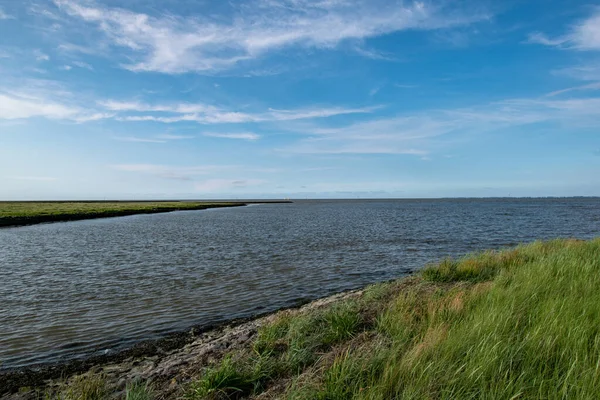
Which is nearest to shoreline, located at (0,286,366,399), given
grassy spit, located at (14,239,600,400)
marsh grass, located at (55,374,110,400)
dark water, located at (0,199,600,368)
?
dark water, located at (0,199,600,368)

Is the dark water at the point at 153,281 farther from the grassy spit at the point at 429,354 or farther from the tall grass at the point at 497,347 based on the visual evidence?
the tall grass at the point at 497,347

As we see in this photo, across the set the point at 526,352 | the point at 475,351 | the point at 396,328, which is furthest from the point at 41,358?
the point at 526,352

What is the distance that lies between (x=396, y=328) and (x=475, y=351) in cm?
208

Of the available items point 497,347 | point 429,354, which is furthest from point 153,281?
point 497,347

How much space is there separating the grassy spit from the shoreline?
103 cm

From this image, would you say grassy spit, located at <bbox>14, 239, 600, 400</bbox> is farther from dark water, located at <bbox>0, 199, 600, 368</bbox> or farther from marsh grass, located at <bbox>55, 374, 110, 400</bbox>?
dark water, located at <bbox>0, 199, 600, 368</bbox>

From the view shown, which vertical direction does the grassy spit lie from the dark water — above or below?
above

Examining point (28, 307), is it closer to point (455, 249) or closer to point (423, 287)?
point (423, 287)

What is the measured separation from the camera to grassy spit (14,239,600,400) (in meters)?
4.61

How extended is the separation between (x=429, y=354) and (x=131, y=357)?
7.19 m

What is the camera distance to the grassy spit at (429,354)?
4.61m

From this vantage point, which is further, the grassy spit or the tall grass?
the grassy spit

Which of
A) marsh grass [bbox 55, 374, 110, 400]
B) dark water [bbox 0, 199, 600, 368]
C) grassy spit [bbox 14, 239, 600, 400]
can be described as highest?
grassy spit [bbox 14, 239, 600, 400]

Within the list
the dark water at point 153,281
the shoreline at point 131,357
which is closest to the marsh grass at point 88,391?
the shoreline at point 131,357
